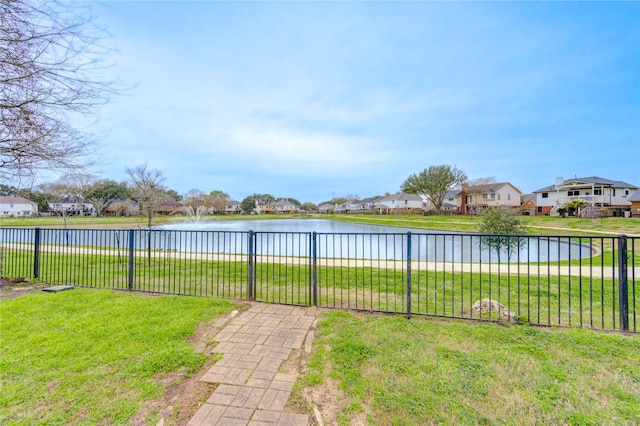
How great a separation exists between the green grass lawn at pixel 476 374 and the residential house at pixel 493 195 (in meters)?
45.5

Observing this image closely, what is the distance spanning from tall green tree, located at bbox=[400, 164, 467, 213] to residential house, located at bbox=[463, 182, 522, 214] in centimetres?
237

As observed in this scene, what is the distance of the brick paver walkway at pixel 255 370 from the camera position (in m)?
2.04

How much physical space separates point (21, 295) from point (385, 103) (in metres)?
19.7

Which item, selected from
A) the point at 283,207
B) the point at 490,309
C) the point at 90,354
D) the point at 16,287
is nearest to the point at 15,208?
the point at 283,207

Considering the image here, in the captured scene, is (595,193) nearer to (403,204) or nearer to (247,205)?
(403,204)

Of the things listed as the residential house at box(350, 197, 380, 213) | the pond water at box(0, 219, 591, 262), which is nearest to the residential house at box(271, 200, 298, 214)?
the residential house at box(350, 197, 380, 213)

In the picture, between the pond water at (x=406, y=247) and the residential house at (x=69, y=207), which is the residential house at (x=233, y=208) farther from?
the pond water at (x=406, y=247)

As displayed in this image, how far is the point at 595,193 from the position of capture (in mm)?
33656

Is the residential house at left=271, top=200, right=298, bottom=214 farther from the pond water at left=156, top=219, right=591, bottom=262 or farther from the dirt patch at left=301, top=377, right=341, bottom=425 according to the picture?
the dirt patch at left=301, top=377, right=341, bottom=425

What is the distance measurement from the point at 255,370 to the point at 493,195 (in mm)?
50344

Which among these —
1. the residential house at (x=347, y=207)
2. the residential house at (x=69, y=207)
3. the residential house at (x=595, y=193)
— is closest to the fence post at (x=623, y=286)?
the residential house at (x=69, y=207)

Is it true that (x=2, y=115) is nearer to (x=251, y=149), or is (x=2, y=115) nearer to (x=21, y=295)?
(x=21, y=295)

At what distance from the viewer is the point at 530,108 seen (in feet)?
70.8

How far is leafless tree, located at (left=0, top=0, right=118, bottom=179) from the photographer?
3.14m
